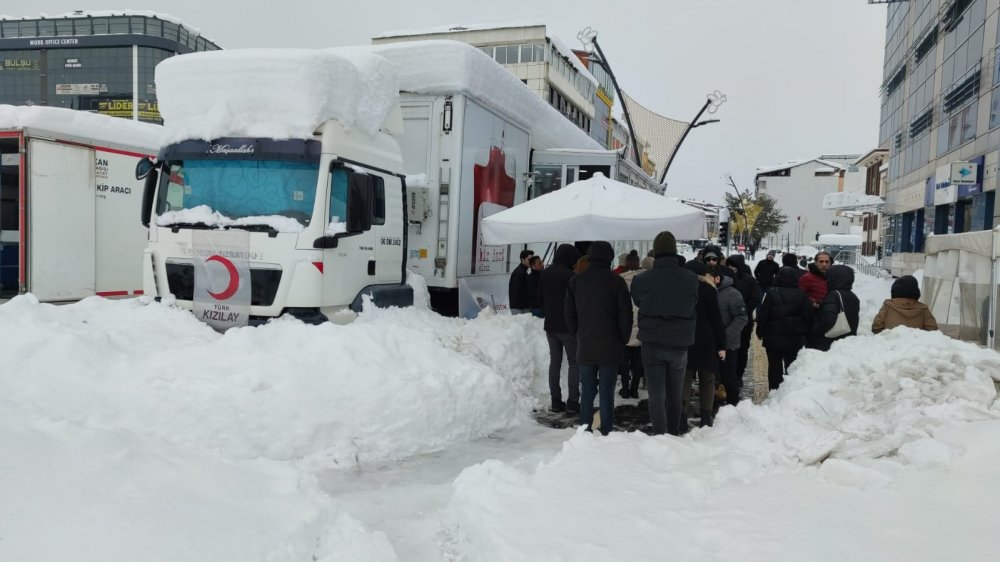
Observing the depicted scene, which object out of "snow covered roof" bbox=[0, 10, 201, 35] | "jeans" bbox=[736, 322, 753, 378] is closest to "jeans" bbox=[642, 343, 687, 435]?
"jeans" bbox=[736, 322, 753, 378]

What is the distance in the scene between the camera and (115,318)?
23.1ft

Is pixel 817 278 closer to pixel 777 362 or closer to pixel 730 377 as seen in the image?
pixel 777 362

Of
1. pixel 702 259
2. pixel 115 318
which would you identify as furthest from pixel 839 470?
pixel 115 318

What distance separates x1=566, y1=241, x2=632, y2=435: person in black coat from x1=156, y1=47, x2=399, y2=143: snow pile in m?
3.29

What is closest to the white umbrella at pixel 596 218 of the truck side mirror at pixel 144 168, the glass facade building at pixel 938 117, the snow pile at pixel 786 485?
the snow pile at pixel 786 485

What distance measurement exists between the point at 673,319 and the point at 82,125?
1015cm

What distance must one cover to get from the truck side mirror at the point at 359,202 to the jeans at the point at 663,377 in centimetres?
333

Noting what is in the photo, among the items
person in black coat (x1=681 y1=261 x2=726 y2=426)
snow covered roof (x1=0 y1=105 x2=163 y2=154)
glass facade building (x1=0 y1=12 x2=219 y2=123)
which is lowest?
person in black coat (x1=681 y1=261 x2=726 y2=426)

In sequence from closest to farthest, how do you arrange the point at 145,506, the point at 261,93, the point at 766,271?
1. the point at 145,506
2. the point at 261,93
3. the point at 766,271

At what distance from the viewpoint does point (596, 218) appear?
27.1 ft

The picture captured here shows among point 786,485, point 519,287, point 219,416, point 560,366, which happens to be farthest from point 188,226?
point 786,485

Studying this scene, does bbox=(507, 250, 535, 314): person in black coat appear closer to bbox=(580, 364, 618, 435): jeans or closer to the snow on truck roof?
the snow on truck roof

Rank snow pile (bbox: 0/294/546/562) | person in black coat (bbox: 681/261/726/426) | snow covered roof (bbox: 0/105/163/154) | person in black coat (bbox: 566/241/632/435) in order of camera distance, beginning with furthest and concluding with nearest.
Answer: snow covered roof (bbox: 0/105/163/154)
person in black coat (bbox: 681/261/726/426)
person in black coat (bbox: 566/241/632/435)
snow pile (bbox: 0/294/546/562)

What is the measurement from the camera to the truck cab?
722cm
